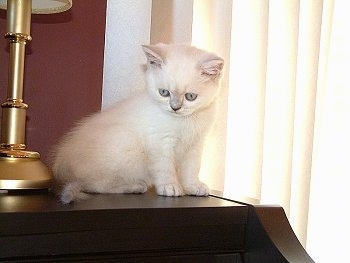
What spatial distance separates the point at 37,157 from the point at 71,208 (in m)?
0.26

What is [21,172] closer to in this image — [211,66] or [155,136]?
[155,136]

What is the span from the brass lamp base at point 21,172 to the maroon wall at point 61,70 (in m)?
0.44

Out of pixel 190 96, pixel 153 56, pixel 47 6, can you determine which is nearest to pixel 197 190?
pixel 190 96

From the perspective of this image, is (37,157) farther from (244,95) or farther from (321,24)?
(321,24)

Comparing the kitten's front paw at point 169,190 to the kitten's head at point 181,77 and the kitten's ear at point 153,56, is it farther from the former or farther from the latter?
the kitten's ear at point 153,56

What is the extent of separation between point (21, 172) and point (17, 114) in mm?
127

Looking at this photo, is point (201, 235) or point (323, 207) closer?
point (201, 235)

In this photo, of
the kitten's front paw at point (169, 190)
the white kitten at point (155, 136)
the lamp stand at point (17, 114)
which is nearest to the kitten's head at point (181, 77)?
the white kitten at point (155, 136)

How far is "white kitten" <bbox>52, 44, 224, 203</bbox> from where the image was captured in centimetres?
95

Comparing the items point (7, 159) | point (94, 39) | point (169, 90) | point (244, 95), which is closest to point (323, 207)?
point (244, 95)

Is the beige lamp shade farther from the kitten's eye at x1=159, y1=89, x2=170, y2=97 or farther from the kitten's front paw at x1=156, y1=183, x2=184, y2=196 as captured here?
the kitten's front paw at x1=156, y1=183, x2=184, y2=196

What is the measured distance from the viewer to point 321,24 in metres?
1.12

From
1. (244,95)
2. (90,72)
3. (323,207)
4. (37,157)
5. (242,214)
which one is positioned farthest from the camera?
(90,72)

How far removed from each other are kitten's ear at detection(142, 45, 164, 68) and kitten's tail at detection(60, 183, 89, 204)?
32 centimetres
